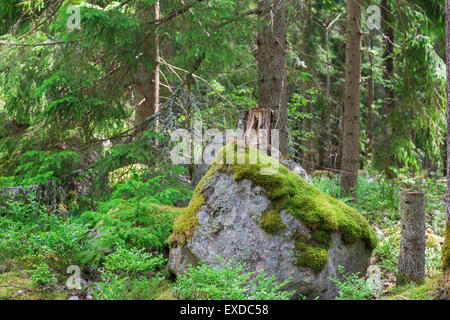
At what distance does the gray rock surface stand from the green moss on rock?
74 mm

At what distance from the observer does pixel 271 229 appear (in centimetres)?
453

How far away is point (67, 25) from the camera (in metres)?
6.56

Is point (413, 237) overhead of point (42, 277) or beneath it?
overhead

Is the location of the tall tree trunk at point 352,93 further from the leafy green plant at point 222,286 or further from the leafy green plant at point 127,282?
the leafy green plant at point 127,282

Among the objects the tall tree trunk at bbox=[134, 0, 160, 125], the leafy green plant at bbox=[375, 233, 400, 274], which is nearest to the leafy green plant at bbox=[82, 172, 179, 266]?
the leafy green plant at bbox=[375, 233, 400, 274]

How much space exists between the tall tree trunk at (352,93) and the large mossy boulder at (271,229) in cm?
442

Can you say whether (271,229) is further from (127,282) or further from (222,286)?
(127,282)

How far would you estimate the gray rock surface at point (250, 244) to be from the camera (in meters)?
4.40

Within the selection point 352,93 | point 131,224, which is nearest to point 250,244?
point 131,224

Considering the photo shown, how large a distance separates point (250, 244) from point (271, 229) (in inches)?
12.3

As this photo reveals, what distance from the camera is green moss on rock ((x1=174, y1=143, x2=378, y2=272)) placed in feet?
14.9

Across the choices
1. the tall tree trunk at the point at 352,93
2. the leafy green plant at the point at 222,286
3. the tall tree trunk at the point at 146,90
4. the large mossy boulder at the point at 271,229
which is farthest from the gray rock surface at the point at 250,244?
the tall tree trunk at the point at 146,90

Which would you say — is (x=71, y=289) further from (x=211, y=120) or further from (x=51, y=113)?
(x=211, y=120)
